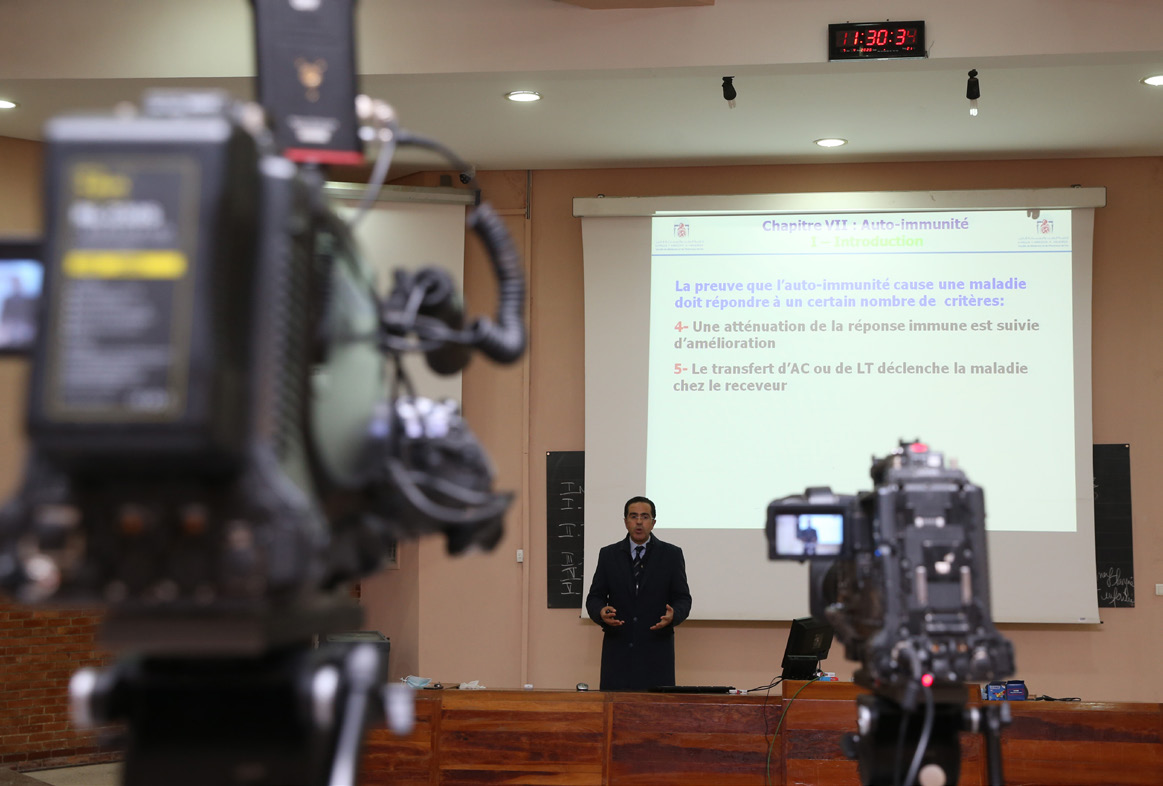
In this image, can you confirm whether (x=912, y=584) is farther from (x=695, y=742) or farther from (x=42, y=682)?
(x=42, y=682)

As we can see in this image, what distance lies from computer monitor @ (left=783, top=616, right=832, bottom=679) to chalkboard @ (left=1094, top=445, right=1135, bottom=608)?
6.80 ft

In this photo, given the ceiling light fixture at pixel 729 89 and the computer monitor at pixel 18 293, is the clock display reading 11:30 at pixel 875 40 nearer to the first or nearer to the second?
the ceiling light fixture at pixel 729 89

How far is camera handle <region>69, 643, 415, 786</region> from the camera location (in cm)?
112

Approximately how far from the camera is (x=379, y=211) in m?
5.98

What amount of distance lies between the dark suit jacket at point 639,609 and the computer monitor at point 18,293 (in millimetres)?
4370

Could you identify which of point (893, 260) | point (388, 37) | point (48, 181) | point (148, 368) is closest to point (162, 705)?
point (148, 368)

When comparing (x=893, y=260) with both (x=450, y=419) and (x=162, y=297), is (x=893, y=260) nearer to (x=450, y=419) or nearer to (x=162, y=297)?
(x=450, y=419)

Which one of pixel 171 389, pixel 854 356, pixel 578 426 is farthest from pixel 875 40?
pixel 171 389

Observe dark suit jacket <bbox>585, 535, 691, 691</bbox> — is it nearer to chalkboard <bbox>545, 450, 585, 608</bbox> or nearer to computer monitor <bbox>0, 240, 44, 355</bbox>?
chalkboard <bbox>545, 450, 585, 608</bbox>

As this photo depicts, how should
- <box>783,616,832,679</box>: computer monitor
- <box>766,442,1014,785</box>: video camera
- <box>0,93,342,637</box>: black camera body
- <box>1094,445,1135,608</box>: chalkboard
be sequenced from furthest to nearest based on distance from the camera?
1. <box>1094,445,1135,608</box>: chalkboard
2. <box>783,616,832,679</box>: computer monitor
3. <box>766,442,1014,785</box>: video camera
4. <box>0,93,342,637</box>: black camera body

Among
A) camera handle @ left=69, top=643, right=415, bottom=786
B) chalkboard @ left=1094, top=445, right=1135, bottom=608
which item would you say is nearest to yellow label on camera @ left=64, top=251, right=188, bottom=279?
camera handle @ left=69, top=643, right=415, bottom=786

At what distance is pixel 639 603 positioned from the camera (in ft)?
17.4

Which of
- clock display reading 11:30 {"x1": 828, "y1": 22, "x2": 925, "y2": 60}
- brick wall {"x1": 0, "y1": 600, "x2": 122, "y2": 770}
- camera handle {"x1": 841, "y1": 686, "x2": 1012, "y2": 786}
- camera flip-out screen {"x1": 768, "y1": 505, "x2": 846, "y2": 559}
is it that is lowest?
brick wall {"x1": 0, "y1": 600, "x2": 122, "y2": 770}

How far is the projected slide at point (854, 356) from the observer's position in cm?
580
